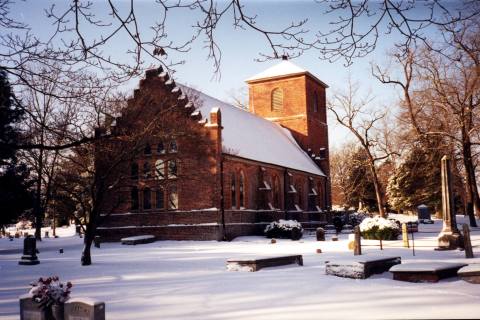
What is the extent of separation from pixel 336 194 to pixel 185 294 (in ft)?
243

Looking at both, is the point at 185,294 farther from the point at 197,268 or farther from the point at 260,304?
the point at 197,268

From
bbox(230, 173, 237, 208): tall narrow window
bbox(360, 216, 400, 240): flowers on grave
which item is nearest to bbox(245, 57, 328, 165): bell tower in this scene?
bbox(230, 173, 237, 208): tall narrow window

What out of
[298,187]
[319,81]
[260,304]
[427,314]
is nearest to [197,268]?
[260,304]

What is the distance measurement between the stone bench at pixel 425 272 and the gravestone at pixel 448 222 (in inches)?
337

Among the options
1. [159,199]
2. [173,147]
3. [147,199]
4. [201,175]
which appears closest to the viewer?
[201,175]

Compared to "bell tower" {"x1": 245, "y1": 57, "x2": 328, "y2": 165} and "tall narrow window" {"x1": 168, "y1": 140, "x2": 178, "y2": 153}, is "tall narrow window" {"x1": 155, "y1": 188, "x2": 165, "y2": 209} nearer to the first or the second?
"tall narrow window" {"x1": 168, "y1": 140, "x2": 178, "y2": 153}

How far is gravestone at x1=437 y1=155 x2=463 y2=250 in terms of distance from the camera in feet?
66.3

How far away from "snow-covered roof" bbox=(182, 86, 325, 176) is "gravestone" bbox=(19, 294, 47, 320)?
23.0 meters

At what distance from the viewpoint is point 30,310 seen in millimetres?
8273

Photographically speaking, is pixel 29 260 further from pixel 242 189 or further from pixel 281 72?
pixel 281 72

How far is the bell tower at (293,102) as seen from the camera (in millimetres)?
46344

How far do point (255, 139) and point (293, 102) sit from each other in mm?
10960

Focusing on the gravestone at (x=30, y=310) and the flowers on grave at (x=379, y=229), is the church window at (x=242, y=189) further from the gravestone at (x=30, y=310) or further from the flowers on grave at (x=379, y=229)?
the gravestone at (x=30, y=310)

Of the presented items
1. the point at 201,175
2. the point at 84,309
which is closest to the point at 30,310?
the point at 84,309
